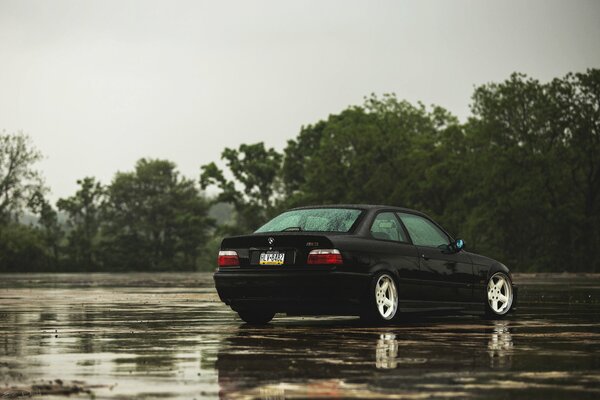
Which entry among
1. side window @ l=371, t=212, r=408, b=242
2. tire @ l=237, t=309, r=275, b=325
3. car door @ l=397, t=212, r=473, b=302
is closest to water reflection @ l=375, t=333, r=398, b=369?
side window @ l=371, t=212, r=408, b=242

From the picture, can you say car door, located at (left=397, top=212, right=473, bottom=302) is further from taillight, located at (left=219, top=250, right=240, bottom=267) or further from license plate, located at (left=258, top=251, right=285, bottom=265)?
taillight, located at (left=219, top=250, right=240, bottom=267)

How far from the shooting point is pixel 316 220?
1600 cm

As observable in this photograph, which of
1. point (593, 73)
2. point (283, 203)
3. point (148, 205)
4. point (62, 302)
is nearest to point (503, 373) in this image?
point (62, 302)

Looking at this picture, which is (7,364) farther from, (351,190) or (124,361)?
(351,190)

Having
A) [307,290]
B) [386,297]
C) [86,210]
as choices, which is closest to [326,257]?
[307,290]

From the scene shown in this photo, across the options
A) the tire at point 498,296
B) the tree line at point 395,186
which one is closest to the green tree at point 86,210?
the tree line at point 395,186

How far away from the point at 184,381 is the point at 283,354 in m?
2.21

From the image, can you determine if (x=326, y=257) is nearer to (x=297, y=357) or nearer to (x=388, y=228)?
(x=388, y=228)

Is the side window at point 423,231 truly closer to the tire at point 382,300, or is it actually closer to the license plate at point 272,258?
the tire at point 382,300

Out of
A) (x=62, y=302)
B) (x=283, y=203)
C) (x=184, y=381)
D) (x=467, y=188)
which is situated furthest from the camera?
(x=283, y=203)

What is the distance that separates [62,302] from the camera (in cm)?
2341

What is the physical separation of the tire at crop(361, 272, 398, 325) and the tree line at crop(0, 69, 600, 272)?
5762cm

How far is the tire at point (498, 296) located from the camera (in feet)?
57.0

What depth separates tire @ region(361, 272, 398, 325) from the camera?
1494 centimetres
